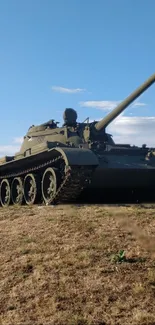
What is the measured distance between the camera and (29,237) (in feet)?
31.9

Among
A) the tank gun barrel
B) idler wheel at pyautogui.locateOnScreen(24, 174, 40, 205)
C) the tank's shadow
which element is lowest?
the tank's shadow

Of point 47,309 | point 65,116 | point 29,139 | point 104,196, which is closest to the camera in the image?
point 47,309

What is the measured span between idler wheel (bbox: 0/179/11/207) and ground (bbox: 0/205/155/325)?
25.9 ft

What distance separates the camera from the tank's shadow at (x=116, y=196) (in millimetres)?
16922

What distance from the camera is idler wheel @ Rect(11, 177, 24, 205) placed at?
17.7 m

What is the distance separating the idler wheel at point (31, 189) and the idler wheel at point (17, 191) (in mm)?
290

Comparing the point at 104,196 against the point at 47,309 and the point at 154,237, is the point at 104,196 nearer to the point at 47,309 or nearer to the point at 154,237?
the point at 154,237

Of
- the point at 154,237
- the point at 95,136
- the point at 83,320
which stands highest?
the point at 95,136

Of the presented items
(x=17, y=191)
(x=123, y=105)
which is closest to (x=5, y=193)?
(x=17, y=191)

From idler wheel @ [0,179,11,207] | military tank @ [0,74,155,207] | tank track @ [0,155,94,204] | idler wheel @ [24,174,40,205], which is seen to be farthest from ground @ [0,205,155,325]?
idler wheel @ [0,179,11,207]

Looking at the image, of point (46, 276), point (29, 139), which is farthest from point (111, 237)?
point (29, 139)

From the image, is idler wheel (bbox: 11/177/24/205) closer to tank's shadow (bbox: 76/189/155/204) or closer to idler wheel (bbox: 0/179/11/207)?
idler wheel (bbox: 0/179/11/207)

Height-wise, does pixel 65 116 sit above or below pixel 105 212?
above

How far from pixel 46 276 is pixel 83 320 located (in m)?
1.60
